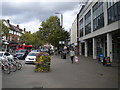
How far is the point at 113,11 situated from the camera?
49.3ft

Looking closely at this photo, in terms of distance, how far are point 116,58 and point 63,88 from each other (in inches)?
609

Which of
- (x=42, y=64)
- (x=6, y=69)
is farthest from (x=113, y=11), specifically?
(x=6, y=69)

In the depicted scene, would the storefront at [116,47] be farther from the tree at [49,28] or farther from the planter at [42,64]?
the tree at [49,28]

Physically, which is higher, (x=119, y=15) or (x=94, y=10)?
(x=94, y=10)

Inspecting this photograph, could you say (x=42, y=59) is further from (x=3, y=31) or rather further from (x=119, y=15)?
(x=3, y=31)

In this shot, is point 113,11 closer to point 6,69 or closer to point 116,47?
point 116,47

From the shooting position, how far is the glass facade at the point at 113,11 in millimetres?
13988

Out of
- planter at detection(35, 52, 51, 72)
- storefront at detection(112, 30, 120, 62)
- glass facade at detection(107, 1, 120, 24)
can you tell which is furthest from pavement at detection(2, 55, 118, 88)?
storefront at detection(112, 30, 120, 62)

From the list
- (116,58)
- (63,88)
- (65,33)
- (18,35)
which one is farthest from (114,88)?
(18,35)

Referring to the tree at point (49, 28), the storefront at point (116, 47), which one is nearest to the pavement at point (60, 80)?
the storefront at point (116, 47)

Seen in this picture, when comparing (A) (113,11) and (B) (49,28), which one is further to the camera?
(B) (49,28)

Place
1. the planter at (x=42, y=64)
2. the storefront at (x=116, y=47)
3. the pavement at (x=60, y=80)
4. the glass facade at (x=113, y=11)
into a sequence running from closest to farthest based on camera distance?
1. the pavement at (x=60, y=80)
2. the planter at (x=42, y=64)
3. the glass facade at (x=113, y=11)
4. the storefront at (x=116, y=47)

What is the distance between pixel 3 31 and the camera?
3509 centimetres

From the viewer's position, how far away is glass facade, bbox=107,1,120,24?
551 inches
